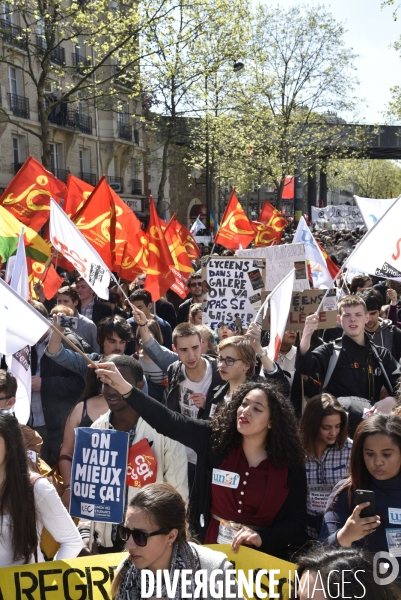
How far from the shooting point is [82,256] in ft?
18.5

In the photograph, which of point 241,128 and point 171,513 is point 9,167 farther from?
point 171,513

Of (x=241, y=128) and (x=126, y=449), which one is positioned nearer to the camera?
(x=126, y=449)

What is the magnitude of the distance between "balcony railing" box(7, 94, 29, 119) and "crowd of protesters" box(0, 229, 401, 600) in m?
25.5

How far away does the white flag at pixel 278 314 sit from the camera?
5043 millimetres

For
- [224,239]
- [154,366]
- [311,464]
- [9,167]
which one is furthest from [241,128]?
[311,464]

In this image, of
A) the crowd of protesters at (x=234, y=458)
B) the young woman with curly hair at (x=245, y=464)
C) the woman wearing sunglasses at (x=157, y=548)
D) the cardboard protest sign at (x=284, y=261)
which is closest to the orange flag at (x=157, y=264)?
the cardboard protest sign at (x=284, y=261)

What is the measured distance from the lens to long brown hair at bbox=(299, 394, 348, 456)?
4.07 metres

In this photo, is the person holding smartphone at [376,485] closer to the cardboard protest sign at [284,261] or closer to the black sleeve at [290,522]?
the black sleeve at [290,522]

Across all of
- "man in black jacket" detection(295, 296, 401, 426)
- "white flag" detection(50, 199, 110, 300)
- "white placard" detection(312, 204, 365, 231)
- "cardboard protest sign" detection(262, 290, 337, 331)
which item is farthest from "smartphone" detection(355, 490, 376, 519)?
"white placard" detection(312, 204, 365, 231)

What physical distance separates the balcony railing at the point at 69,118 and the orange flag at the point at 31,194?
24.0 meters

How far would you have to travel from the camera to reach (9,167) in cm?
2870

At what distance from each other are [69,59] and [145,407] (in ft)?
105

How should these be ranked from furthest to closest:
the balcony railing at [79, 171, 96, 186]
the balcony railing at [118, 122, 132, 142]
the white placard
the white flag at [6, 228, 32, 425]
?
the balcony railing at [118, 122, 132, 142], the balcony railing at [79, 171, 96, 186], the white placard, the white flag at [6, 228, 32, 425]

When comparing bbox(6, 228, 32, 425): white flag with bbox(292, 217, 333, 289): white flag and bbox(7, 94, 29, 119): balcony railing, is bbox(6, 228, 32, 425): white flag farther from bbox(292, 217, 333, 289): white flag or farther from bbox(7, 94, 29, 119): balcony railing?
bbox(7, 94, 29, 119): balcony railing
